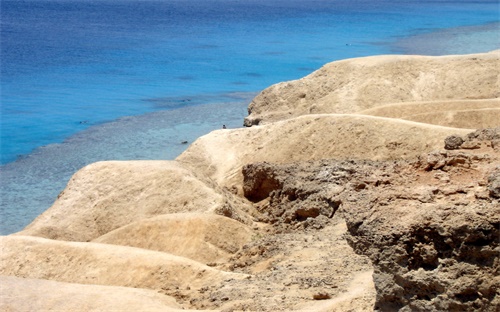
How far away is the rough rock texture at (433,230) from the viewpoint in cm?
704

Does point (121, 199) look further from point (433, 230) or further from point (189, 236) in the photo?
point (433, 230)

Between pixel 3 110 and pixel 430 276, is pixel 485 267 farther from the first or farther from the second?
pixel 3 110

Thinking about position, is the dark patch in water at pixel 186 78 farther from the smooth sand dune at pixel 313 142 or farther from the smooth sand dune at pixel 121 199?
the smooth sand dune at pixel 121 199

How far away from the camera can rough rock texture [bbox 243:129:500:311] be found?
7.04m

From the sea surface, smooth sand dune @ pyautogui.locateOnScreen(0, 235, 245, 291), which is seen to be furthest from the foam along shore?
the sea surface

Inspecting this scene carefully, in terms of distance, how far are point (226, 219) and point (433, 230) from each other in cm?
854

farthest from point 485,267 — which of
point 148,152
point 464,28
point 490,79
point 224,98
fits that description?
point 464,28

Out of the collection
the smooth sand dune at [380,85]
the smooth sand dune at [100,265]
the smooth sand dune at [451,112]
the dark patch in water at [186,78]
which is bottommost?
the smooth sand dune at [100,265]

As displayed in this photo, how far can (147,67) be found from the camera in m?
53.5

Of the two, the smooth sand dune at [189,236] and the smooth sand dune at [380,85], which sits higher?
the smooth sand dune at [380,85]

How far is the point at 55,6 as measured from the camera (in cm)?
11000

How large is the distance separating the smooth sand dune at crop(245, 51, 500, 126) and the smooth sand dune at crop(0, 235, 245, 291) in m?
16.7

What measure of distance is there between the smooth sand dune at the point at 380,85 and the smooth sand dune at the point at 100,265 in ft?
54.9

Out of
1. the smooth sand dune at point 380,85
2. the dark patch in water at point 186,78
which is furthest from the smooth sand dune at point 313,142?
the dark patch in water at point 186,78
